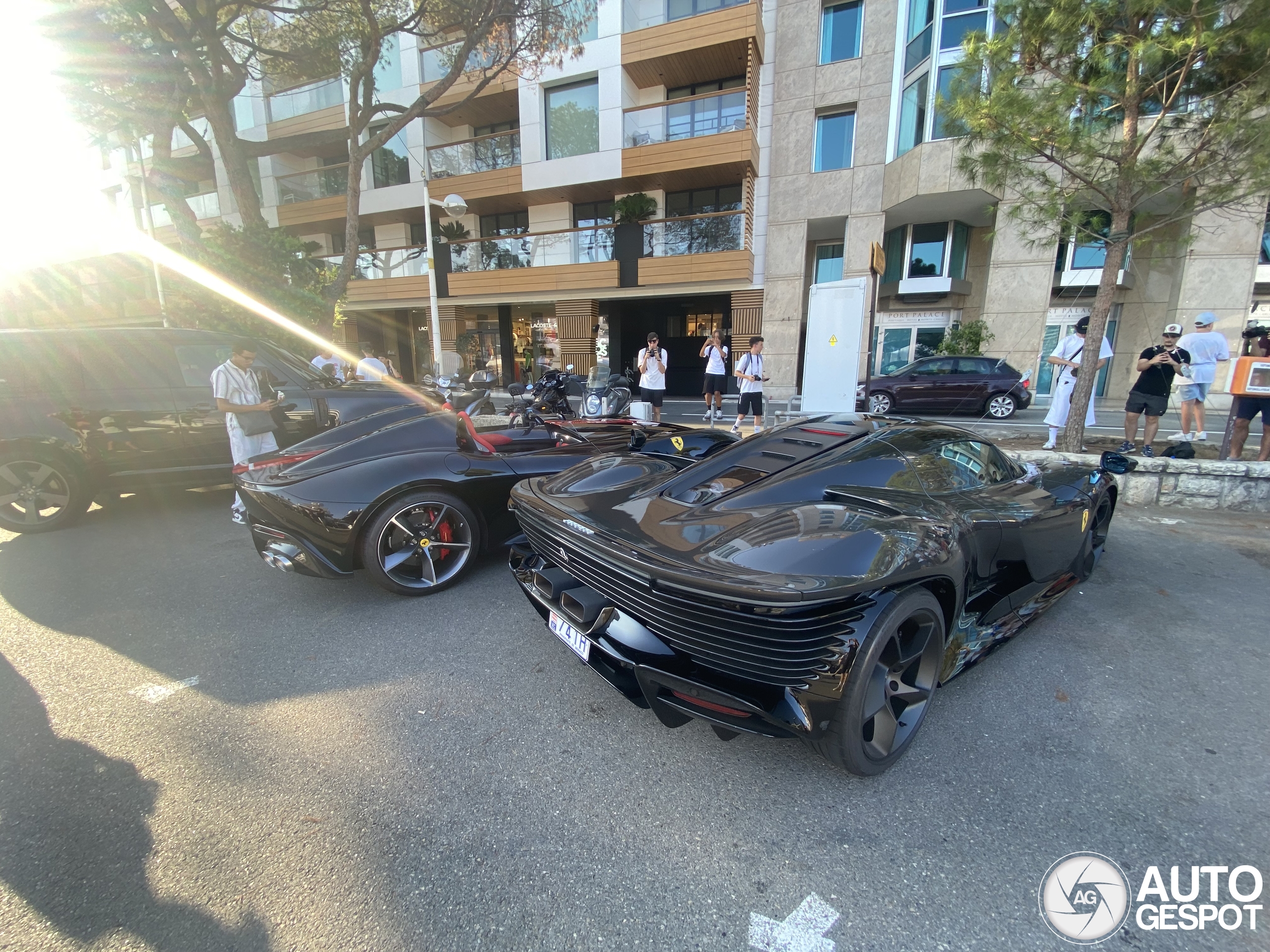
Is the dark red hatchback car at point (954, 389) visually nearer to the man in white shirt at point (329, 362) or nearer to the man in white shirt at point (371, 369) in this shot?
the man in white shirt at point (371, 369)

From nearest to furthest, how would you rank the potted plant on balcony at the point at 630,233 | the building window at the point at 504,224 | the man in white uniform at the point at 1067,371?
the man in white uniform at the point at 1067,371 < the potted plant on balcony at the point at 630,233 < the building window at the point at 504,224

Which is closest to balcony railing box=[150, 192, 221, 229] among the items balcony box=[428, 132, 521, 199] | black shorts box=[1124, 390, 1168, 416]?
balcony box=[428, 132, 521, 199]

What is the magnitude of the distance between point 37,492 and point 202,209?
A: 76.0ft

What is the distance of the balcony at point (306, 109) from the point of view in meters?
18.0

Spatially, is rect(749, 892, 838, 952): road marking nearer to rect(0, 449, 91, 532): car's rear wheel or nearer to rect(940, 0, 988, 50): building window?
rect(0, 449, 91, 532): car's rear wheel

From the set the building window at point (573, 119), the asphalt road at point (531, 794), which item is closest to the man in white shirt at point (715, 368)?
the asphalt road at point (531, 794)

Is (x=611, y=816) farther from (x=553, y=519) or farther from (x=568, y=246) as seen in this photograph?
(x=568, y=246)

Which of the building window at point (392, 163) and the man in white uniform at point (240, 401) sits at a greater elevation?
the building window at point (392, 163)

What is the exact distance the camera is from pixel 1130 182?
5.45 meters

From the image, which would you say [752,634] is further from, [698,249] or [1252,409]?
[698,249]

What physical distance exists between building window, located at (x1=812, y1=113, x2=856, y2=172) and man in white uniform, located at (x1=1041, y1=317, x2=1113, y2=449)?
10.2 meters

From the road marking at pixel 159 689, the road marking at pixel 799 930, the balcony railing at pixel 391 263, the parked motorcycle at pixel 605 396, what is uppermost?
the balcony railing at pixel 391 263

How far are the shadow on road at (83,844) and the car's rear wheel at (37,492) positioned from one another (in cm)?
342

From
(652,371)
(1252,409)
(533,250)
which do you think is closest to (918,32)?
(533,250)
